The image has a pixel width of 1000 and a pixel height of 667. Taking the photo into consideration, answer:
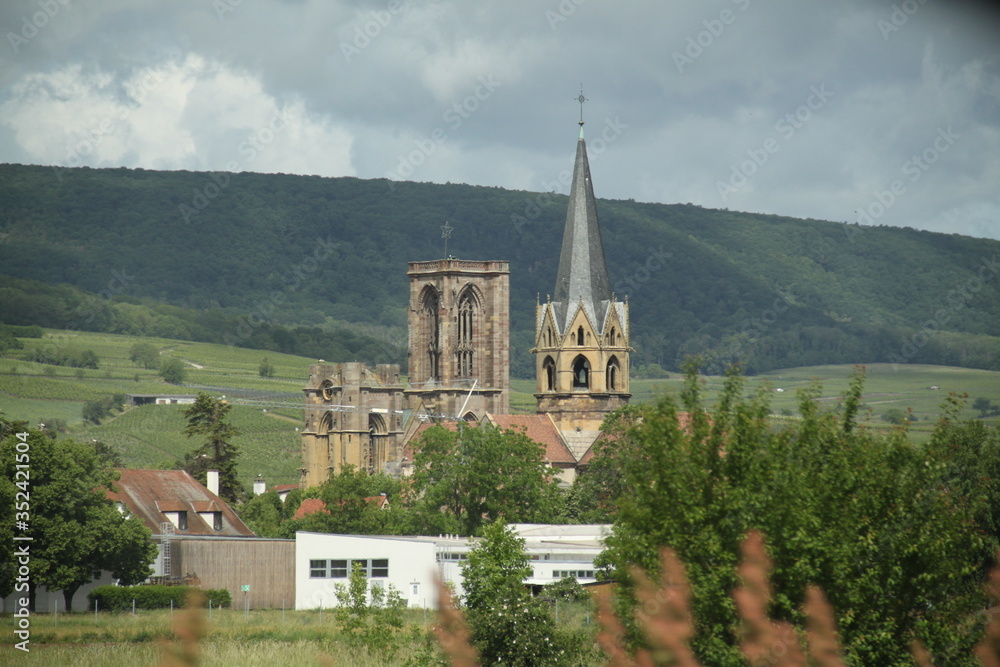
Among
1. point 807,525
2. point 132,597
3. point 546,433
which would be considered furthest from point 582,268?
point 807,525

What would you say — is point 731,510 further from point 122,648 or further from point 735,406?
point 122,648

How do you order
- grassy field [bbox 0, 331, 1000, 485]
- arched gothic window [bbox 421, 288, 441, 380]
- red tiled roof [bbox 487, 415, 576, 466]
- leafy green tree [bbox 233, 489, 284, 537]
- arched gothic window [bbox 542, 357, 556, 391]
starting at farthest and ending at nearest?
grassy field [bbox 0, 331, 1000, 485], arched gothic window [bbox 421, 288, 441, 380], arched gothic window [bbox 542, 357, 556, 391], red tiled roof [bbox 487, 415, 576, 466], leafy green tree [bbox 233, 489, 284, 537]

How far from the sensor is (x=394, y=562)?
5906 cm

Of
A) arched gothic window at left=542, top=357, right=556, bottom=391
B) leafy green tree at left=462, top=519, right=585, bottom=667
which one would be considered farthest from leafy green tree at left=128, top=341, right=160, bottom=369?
leafy green tree at left=462, top=519, right=585, bottom=667

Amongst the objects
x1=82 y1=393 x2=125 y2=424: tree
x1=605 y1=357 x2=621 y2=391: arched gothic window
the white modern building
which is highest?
x1=82 y1=393 x2=125 y2=424: tree

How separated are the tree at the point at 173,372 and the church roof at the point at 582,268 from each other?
8218 cm

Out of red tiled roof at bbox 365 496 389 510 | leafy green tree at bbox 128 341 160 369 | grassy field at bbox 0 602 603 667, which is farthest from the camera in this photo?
leafy green tree at bbox 128 341 160 369

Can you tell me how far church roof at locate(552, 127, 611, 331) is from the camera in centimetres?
10481

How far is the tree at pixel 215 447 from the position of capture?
9519cm

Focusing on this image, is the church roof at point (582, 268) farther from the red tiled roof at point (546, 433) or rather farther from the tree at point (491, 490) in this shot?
the tree at point (491, 490)

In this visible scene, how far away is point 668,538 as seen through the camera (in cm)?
2514

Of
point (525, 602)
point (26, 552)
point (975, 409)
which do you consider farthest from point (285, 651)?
point (975, 409)

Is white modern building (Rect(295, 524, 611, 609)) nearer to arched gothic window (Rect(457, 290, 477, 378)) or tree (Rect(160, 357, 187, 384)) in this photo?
arched gothic window (Rect(457, 290, 477, 378))

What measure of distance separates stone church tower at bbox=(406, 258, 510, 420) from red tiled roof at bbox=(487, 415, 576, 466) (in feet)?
62.2
